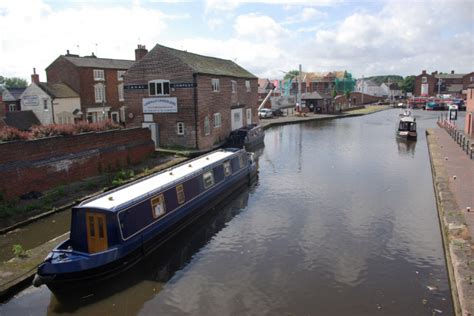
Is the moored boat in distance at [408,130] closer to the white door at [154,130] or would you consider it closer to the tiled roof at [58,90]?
the white door at [154,130]

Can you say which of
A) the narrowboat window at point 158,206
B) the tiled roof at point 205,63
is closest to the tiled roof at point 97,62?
the tiled roof at point 205,63

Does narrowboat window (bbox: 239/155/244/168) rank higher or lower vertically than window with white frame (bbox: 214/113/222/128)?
lower

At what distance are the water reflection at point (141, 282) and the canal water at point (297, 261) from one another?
3cm

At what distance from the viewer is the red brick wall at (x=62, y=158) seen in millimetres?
14852

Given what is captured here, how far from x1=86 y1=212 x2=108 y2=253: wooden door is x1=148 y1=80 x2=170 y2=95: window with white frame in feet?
56.4

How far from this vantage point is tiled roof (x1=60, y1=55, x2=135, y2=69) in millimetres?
37250

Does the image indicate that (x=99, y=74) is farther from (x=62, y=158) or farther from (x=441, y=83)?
(x=441, y=83)

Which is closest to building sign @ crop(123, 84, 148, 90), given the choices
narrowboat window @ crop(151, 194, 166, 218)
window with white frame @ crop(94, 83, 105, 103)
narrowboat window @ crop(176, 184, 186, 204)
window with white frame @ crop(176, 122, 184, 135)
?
window with white frame @ crop(176, 122, 184, 135)

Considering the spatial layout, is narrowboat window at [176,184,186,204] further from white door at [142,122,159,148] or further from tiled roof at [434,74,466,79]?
tiled roof at [434,74,466,79]

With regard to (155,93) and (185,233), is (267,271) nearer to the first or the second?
(185,233)

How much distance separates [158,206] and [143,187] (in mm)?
851

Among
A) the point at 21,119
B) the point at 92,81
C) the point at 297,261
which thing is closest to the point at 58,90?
the point at 92,81

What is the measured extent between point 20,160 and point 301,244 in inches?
412

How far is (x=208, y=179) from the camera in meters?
16.2
